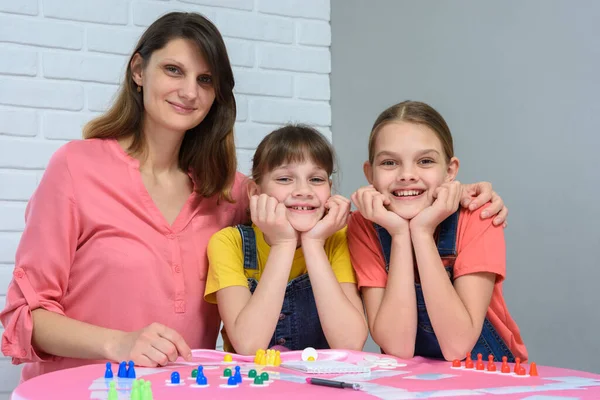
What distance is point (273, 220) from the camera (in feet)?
5.22

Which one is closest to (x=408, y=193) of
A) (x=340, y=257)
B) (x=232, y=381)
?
(x=340, y=257)

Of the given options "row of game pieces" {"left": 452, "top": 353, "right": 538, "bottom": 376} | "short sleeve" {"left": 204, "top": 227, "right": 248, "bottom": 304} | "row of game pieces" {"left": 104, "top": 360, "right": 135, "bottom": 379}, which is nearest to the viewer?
"row of game pieces" {"left": 104, "top": 360, "right": 135, "bottom": 379}

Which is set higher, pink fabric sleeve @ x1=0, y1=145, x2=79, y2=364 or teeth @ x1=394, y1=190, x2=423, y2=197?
teeth @ x1=394, y1=190, x2=423, y2=197

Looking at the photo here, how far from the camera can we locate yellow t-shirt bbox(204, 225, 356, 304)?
160 centimetres

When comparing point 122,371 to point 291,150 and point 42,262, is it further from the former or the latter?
point 291,150

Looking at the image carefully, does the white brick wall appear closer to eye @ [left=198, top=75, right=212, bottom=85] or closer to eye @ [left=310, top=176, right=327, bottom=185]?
eye @ [left=198, top=75, right=212, bottom=85]

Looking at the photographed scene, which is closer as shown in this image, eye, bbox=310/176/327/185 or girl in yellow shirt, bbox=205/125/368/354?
girl in yellow shirt, bbox=205/125/368/354

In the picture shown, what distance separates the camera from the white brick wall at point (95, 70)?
92.0 inches

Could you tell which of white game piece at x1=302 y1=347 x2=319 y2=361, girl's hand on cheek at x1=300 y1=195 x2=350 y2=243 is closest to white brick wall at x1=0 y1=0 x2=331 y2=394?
girl's hand on cheek at x1=300 y1=195 x2=350 y2=243

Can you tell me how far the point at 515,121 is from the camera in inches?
78.2

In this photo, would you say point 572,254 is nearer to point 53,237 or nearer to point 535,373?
point 535,373

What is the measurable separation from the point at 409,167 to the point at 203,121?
565 mm

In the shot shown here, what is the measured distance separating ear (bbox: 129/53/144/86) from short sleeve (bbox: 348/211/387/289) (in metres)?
0.61

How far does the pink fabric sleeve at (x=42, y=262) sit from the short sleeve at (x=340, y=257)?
1.90 ft
